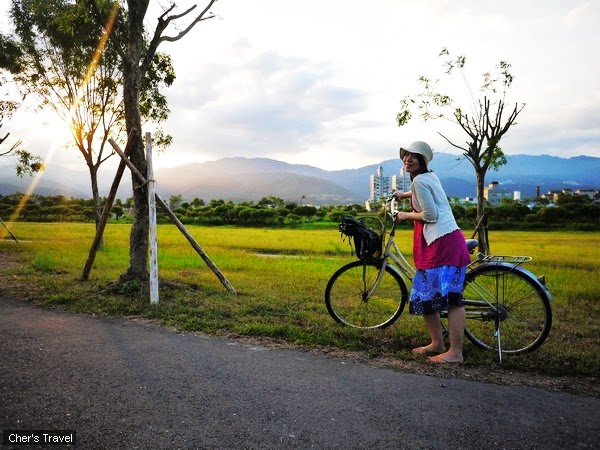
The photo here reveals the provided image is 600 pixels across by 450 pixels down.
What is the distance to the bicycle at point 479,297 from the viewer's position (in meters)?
4.71

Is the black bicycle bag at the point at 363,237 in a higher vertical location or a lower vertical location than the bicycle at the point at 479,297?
higher

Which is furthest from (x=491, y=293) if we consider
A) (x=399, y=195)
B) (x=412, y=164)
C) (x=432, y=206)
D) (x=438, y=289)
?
(x=412, y=164)

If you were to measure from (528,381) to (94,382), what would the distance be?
4243 millimetres

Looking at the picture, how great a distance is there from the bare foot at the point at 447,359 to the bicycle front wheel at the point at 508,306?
1.74 ft

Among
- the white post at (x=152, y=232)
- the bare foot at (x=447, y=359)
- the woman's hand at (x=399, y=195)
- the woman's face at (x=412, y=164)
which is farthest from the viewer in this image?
the white post at (x=152, y=232)

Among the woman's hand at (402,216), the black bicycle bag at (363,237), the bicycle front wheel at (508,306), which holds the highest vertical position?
the woman's hand at (402,216)

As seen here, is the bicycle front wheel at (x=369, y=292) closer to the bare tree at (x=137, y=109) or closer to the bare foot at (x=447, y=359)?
the bare foot at (x=447, y=359)

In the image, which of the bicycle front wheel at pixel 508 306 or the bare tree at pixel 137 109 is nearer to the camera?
the bicycle front wheel at pixel 508 306

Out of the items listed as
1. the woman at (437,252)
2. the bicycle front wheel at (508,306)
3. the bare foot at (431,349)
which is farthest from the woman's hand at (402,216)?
the bare foot at (431,349)

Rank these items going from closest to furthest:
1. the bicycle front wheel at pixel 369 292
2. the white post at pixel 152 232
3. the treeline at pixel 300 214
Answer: the bicycle front wheel at pixel 369 292 < the white post at pixel 152 232 < the treeline at pixel 300 214

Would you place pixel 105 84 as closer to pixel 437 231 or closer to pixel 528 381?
pixel 437 231

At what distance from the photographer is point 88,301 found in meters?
7.00

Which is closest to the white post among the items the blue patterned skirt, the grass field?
the grass field

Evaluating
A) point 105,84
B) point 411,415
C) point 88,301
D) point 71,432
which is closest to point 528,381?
point 411,415
